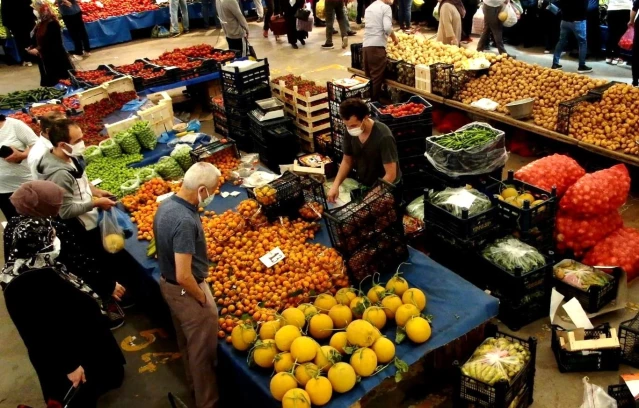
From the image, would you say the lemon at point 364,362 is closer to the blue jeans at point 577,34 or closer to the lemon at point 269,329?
the lemon at point 269,329

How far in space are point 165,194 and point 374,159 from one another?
193 cm

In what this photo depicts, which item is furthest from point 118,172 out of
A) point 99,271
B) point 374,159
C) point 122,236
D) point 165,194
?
point 374,159

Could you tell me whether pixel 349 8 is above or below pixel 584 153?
above

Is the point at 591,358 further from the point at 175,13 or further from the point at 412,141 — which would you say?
the point at 175,13

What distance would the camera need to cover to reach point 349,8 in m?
14.7

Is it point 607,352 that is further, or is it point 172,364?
point 172,364

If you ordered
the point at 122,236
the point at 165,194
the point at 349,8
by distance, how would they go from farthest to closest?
the point at 349,8 → the point at 165,194 → the point at 122,236

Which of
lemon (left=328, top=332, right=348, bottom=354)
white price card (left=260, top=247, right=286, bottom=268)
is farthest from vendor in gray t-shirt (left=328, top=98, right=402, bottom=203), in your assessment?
lemon (left=328, top=332, right=348, bottom=354)

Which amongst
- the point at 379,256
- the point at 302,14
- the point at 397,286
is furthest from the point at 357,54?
the point at 397,286

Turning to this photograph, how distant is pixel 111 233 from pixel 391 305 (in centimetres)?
238

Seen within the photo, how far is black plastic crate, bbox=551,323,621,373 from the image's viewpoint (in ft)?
12.6

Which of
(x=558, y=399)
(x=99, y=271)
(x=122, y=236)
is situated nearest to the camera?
(x=558, y=399)

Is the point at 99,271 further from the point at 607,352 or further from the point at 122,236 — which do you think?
the point at 607,352

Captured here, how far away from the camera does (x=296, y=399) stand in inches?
114
